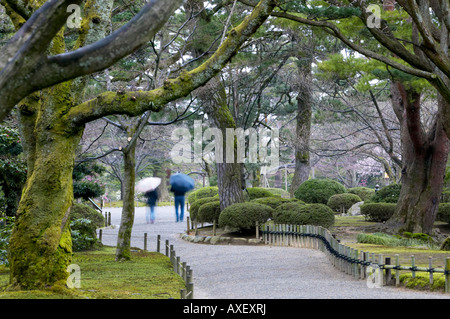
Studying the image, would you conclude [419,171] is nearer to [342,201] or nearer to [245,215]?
[245,215]

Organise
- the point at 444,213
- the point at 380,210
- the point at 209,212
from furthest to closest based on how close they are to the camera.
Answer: the point at 380,210 → the point at 444,213 → the point at 209,212

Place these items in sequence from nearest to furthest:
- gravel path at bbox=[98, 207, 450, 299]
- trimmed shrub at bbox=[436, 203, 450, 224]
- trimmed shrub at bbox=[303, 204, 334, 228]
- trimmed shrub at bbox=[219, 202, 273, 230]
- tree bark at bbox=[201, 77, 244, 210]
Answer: gravel path at bbox=[98, 207, 450, 299] → trimmed shrub at bbox=[303, 204, 334, 228] → trimmed shrub at bbox=[219, 202, 273, 230] → tree bark at bbox=[201, 77, 244, 210] → trimmed shrub at bbox=[436, 203, 450, 224]

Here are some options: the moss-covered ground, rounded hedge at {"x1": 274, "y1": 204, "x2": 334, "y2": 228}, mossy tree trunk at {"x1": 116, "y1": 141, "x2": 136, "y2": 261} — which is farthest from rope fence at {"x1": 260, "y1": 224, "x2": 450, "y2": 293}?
mossy tree trunk at {"x1": 116, "y1": 141, "x2": 136, "y2": 261}

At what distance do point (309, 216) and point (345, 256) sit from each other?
5749 mm

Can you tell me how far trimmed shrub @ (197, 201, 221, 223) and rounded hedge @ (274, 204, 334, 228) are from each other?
124 inches

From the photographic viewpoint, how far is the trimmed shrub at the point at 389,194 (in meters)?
21.6

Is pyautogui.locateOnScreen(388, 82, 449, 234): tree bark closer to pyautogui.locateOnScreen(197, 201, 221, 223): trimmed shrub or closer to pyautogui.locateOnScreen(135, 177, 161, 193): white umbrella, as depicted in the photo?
pyautogui.locateOnScreen(197, 201, 221, 223): trimmed shrub

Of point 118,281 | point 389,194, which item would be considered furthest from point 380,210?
point 118,281

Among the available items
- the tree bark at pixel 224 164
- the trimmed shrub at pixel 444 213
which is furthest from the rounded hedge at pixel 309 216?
the trimmed shrub at pixel 444 213

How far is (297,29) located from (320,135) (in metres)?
15.0

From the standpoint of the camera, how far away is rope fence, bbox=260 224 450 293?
8243 millimetres

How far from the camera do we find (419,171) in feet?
53.6

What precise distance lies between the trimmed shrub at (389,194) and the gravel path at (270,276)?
8.62 meters
